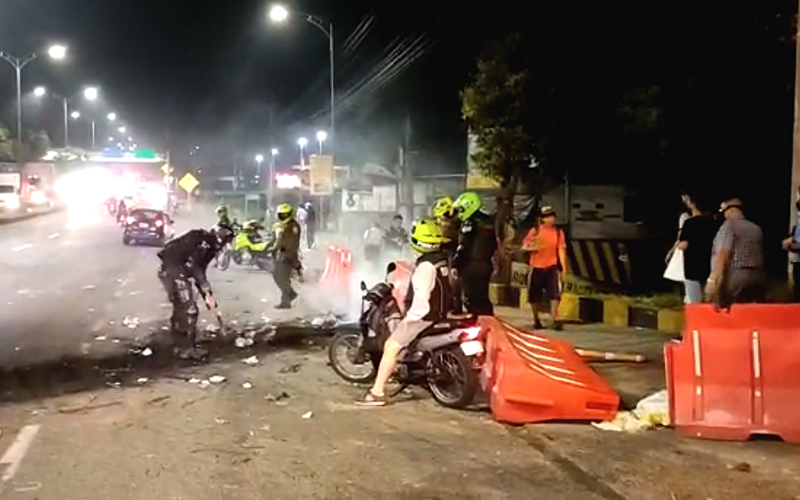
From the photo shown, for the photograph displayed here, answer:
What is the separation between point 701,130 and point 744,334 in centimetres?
1334

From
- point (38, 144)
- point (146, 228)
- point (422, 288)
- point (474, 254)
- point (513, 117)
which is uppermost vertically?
point (38, 144)

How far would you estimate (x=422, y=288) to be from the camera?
9.93 m

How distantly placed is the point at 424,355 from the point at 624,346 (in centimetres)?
454

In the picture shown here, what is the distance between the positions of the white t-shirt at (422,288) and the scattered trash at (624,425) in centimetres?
177

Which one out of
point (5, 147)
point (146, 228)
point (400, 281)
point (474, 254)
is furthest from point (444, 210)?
point (5, 147)

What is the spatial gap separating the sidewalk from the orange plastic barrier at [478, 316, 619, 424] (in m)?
0.83

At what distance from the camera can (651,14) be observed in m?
23.6

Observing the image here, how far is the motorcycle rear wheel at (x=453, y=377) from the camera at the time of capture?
32.6ft

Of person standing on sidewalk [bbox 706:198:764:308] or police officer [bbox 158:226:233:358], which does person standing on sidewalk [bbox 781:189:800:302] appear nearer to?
person standing on sidewalk [bbox 706:198:764:308]

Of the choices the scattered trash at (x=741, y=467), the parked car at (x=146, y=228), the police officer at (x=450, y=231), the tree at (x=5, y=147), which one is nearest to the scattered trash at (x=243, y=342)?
the police officer at (x=450, y=231)

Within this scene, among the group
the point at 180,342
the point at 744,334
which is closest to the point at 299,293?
the point at 180,342

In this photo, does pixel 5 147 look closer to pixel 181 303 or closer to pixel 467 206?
pixel 181 303

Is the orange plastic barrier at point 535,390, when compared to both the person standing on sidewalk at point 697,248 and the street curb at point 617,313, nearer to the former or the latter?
the person standing on sidewalk at point 697,248

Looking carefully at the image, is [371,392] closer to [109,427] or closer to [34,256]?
[109,427]
